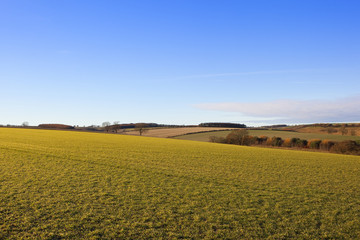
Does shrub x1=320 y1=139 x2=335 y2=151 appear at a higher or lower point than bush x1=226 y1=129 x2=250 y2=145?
lower

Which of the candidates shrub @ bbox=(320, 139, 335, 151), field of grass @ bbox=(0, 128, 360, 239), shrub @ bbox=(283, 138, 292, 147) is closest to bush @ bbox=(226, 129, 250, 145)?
shrub @ bbox=(283, 138, 292, 147)

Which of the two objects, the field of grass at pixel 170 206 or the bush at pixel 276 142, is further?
the bush at pixel 276 142

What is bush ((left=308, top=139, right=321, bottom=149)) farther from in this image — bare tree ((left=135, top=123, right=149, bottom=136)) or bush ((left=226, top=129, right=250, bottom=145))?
bare tree ((left=135, top=123, right=149, bottom=136))

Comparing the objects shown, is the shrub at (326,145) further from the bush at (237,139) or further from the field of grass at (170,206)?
the field of grass at (170,206)

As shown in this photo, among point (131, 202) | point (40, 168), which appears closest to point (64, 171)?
point (40, 168)

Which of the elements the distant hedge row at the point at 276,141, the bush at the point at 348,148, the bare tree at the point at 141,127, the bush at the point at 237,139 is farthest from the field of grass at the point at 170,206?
the bare tree at the point at 141,127

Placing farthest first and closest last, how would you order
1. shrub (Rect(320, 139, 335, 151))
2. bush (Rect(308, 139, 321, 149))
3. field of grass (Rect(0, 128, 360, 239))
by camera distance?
bush (Rect(308, 139, 321, 149)) < shrub (Rect(320, 139, 335, 151)) < field of grass (Rect(0, 128, 360, 239))

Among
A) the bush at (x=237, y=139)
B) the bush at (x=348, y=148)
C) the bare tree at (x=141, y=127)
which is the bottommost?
the bush at (x=348, y=148)

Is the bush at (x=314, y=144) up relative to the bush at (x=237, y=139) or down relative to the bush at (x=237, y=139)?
down

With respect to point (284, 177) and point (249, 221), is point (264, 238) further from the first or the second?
point (284, 177)

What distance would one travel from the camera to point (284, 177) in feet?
45.1

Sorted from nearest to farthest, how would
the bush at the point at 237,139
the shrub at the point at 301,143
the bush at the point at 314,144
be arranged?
1. the bush at the point at 314,144
2. the shrub at the point at 301,143
3. the bush at the point at 237,139

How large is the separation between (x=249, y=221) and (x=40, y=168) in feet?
38.3

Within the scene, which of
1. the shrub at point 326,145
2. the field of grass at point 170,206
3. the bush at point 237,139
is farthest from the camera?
the bush at point 237,139
